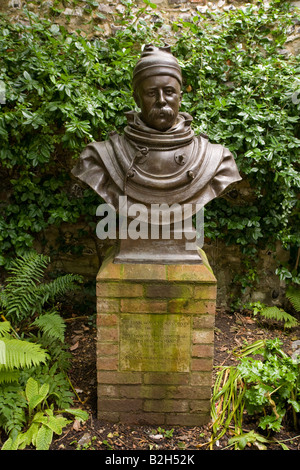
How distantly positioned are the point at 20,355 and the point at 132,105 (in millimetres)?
2099

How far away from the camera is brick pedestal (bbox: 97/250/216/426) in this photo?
207 centimetres

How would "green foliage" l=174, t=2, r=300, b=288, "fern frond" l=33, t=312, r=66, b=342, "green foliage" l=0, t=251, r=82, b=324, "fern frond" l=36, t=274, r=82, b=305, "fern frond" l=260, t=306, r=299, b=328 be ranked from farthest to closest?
"fern frond" l=260, t=306, r=299, b=328 < "green foliage" l=174, t=2, r=300, b=288 < "fern frond" l=36, t=274, r=82, b=305 < "green foliage" l=0, t=251, r=82, b=324 < "fern frond" l=33, t=312, r=66, b=342

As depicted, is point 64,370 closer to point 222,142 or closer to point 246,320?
point 246,320

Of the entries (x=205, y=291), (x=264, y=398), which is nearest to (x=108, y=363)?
(x=205, y=291)

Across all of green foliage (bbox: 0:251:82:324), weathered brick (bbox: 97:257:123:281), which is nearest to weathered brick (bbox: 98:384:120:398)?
weathered brick (bbox: 97:257:123:281)

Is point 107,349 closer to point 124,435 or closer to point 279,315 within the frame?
point 124,435

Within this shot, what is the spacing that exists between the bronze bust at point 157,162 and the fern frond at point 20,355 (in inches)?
28.9

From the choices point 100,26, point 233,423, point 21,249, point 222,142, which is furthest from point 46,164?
point 233,423

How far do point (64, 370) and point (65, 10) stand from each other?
2.97m

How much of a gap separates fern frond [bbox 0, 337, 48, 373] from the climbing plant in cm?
121

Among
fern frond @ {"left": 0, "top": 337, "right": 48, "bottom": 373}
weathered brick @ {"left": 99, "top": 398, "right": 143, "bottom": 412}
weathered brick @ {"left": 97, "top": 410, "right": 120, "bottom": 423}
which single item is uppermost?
fern frond @ {"left": 0, "top": 337, "right": 48, "bottom": 373}

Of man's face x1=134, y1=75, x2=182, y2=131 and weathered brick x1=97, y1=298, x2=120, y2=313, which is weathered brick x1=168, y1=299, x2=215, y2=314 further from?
man's face x1=134, y1=75, x2=182, y2=131

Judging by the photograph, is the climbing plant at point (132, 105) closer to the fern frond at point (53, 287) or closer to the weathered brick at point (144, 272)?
the fern frond at point (53, 287)

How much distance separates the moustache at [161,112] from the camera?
196 cm
